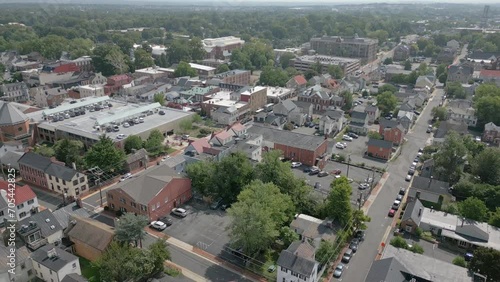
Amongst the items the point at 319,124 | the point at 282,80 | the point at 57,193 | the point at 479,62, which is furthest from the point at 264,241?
the point at 479,62

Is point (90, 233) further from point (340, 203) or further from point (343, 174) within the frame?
point (343, 174)

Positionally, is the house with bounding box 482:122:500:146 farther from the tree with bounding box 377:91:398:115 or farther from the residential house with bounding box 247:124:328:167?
the residential house with bounding box 247:124:328:167

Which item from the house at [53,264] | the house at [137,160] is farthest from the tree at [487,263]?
the house at [137,160]

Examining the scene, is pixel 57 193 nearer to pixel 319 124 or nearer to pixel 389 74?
pixel 319 124

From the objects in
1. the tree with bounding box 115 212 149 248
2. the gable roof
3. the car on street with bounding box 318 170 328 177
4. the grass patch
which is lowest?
the grass patch

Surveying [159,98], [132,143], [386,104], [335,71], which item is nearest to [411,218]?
[132,143]

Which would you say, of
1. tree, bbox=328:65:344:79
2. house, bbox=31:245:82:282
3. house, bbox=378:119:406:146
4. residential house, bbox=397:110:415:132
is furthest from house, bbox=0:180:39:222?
tree, bbox=328:65:344:79
